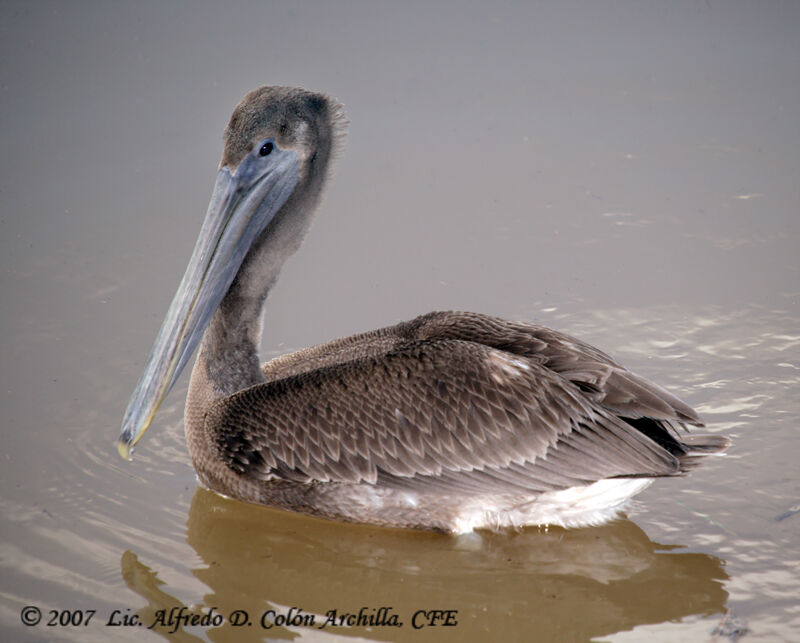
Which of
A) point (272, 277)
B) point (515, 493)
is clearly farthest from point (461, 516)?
point (272, 277)

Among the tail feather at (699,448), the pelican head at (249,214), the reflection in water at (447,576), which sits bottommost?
the reflection in water at (447,576)

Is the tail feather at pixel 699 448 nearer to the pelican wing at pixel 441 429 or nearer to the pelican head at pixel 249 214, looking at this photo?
the pelican wing at pixel 441 429

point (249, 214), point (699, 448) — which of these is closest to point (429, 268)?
point (249, 214)

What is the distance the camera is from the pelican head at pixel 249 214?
13.8 feet

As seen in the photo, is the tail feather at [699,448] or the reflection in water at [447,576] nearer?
the reflection in water at [447,576]

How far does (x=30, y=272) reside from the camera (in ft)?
19.5

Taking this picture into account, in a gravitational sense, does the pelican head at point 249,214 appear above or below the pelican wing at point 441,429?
above

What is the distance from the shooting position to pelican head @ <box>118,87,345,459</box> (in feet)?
13.8

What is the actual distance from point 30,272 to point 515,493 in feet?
11.3

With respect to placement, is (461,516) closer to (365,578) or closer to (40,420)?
(365,578)

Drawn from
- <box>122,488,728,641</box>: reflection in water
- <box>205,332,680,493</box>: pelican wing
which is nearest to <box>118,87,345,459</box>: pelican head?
<box>205,332,680,493</box>: pelican wing

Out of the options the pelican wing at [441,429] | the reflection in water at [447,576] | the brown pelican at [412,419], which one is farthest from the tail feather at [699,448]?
A: the reflection in water at [447,576]

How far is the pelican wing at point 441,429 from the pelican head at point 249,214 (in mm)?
398

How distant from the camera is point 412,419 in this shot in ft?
13.3
